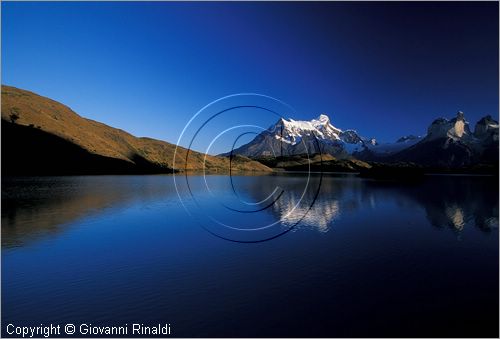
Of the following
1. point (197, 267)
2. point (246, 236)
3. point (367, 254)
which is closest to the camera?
point (197, 267)

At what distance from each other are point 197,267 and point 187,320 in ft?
44.8

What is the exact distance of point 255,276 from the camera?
118 ft

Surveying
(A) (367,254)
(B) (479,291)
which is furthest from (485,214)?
(B) (479,291)

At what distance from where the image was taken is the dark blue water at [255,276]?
84.2 ft

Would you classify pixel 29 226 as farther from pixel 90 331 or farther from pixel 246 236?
pixel 90 331

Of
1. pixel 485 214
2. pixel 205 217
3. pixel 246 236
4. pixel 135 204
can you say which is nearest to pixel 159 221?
pixel 205 217

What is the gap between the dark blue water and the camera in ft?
84.2

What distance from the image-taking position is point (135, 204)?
324 ft

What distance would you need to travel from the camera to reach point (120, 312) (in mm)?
26906

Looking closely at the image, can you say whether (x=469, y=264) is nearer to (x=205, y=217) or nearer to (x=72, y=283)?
(x=72, y=283)

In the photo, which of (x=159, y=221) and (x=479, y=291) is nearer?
(x=479, y=291)

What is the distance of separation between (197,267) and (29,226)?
42.5 meters

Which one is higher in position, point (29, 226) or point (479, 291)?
point (29, 226)

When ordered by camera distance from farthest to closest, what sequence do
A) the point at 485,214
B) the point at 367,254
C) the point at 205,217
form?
1. the point at 485,214
2. the point at 205,217
3. the point at 367,254
